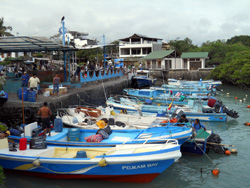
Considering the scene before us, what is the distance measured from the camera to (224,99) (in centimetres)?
Result: 3002

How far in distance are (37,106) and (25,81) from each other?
4.14 meters

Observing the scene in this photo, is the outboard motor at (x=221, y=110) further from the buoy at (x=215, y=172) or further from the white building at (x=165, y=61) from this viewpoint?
the white building at (x=165, y=61)

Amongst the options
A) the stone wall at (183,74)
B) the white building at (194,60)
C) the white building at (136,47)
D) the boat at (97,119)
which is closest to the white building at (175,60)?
the white building at (194,60)

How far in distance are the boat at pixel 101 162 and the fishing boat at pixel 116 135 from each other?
568 millimetres

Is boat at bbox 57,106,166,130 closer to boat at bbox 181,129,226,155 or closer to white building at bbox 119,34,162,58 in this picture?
boat at bbox 181,129,226,155

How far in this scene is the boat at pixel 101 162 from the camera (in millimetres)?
8430

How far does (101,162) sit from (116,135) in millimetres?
3043

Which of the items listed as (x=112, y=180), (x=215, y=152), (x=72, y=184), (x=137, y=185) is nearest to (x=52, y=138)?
(x=72, y=184)

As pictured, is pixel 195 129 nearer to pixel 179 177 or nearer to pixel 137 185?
pixel 179 177

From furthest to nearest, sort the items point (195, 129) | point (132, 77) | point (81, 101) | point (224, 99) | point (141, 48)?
point (141, 48) → point (132, 77) → point (224, 99) → point (81, 101) → point (195, 129)

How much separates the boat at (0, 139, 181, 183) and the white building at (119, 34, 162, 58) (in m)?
55.0

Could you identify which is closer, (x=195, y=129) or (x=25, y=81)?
(x=195, y=129)

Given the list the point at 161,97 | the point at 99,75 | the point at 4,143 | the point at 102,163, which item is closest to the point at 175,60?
the point at 99,75

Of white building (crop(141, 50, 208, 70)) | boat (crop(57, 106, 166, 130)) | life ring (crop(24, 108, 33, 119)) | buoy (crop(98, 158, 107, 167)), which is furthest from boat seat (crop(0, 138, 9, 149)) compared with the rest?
white building (crop(141, 50, 208, 70))
